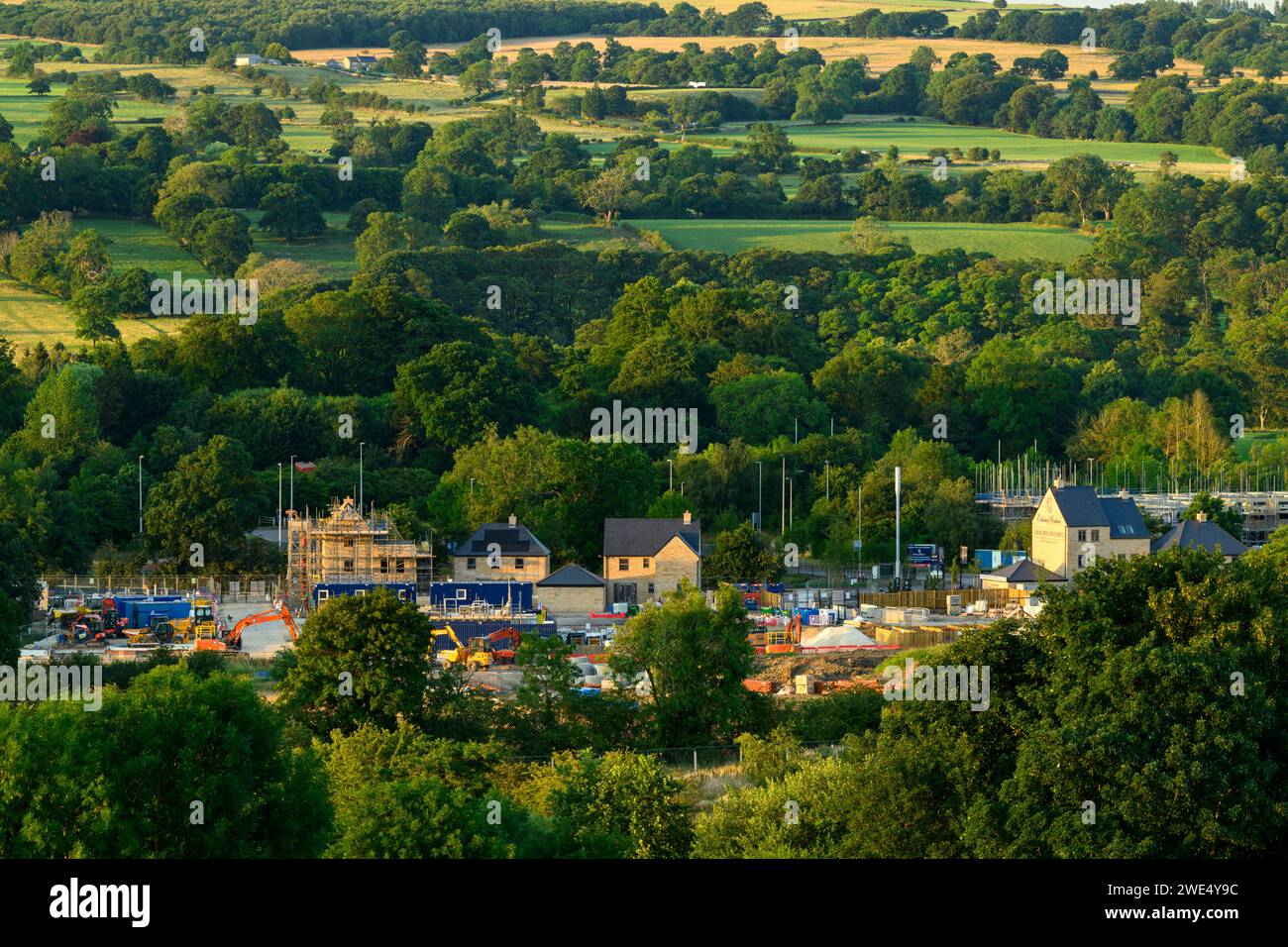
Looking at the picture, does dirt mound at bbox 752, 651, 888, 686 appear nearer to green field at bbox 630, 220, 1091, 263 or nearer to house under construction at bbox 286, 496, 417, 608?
house under construction at bbox 286, 496, 417, 608

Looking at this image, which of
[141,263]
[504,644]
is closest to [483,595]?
[504,644]

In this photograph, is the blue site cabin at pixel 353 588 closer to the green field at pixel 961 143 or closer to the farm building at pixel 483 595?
the farm building at pixel 483 595

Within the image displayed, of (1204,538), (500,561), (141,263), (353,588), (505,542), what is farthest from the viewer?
(141,263)

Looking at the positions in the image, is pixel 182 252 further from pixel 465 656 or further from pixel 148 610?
pixel 465 656

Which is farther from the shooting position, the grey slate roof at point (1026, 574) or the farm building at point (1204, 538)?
the farm building at point (1204, 538)

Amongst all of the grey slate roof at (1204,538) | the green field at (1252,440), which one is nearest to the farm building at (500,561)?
the grey slate roof at (1204,538)
